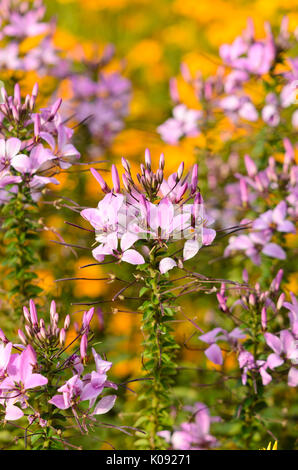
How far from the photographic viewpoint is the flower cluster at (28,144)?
0.96 meters

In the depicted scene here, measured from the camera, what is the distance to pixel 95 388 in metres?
0.83

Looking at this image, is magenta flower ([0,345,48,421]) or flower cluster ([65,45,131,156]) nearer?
magenta flower ([0,345,48,421])

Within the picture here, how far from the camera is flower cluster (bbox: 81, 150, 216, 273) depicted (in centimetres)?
83

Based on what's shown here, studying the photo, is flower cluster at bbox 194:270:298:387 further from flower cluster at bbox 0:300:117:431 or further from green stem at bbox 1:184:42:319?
green stem at bbox 1:184:42:319

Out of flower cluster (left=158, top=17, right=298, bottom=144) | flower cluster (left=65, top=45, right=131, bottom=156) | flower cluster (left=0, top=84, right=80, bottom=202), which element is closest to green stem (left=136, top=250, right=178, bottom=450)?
flower cluster (left=0, top=84, right=80, bottom=202)

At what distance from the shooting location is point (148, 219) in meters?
0.83

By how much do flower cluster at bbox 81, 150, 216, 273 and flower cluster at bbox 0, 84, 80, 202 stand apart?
156mm

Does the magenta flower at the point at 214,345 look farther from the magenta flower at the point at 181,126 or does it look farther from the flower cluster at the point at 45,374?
the magenta flower at the point at 181,126

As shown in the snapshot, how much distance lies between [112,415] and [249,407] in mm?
739

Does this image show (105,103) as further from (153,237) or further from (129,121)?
(153,237)

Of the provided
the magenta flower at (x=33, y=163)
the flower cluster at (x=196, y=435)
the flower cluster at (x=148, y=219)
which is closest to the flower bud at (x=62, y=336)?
the flower cluster at (x=148, y=219)

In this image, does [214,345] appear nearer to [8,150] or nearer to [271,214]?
[271,214]

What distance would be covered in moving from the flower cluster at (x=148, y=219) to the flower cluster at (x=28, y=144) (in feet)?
0.51

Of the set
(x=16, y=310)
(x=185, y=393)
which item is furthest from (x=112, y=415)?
(x=16, y=310)
